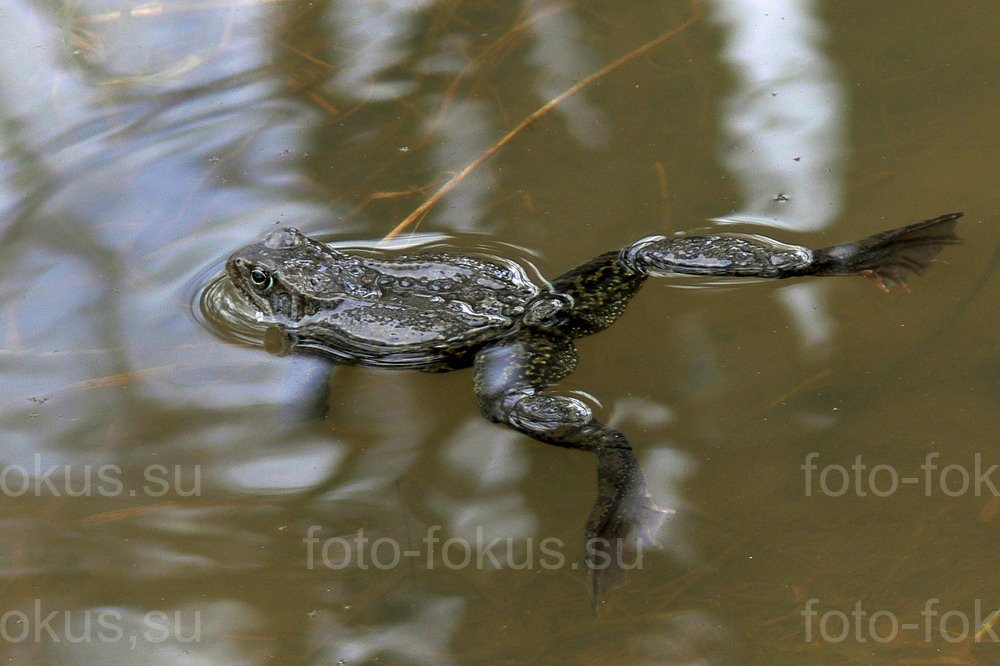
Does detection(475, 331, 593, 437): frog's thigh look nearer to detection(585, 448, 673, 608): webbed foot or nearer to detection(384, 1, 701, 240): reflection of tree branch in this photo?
detection(585, 448, 673, 608): webbed foot

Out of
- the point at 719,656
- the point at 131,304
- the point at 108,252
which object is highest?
the point at 108,252

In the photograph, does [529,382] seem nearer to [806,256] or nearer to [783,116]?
[806,256]

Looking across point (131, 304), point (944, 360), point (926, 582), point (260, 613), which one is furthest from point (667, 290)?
point (131, 304)

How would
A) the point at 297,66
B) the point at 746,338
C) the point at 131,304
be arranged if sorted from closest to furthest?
the point at 746,338
the point at 131,304
the point at 297,66

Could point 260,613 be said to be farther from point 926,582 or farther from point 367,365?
point 926,582

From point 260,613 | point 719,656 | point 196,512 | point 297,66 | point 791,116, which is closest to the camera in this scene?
point 719,656

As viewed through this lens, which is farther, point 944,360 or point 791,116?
point 791,116

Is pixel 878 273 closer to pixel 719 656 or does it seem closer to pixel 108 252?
pixel 719 656

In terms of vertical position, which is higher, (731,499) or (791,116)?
(791,116)
